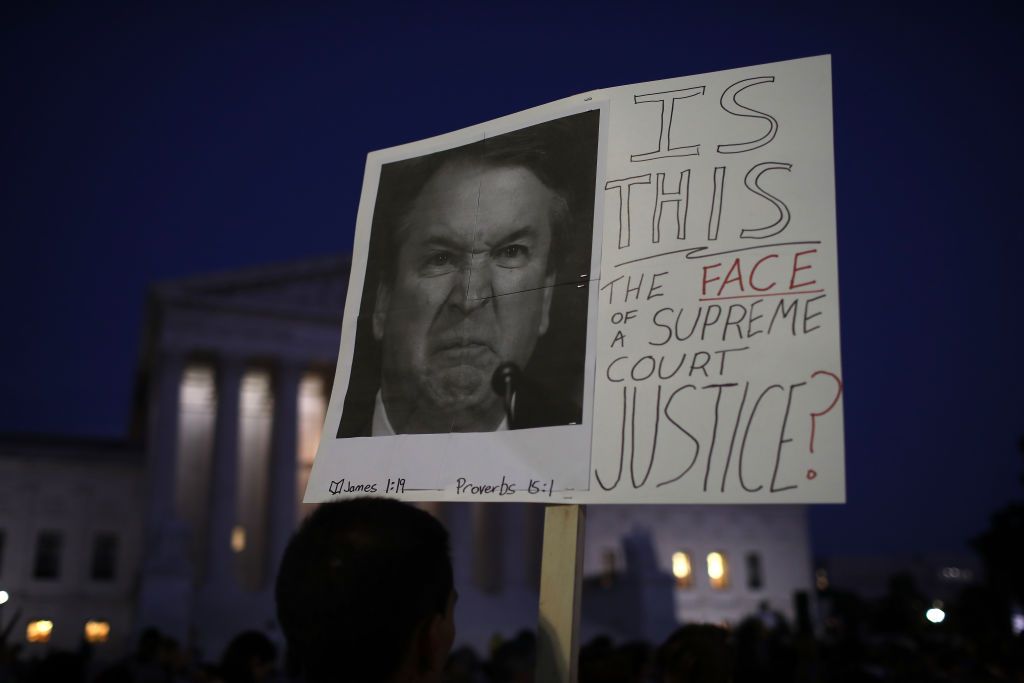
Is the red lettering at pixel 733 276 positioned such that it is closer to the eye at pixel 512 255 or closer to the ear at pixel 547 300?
the ear at pixel 547 300

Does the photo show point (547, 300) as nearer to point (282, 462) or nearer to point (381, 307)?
point (381, 307)

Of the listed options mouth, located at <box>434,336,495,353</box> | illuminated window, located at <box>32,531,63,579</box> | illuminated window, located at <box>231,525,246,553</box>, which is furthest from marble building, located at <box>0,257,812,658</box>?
mouth, located at <box>434,336,495,353</box>

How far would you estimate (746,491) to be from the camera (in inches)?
122

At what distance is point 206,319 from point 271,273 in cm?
366

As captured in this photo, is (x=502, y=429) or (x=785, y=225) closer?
(x=785, y=225)

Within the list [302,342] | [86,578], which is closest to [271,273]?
[302,342]

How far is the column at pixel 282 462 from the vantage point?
135 feet

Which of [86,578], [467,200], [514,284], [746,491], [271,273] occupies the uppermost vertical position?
[271,273]

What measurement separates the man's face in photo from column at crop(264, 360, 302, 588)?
1505 inches

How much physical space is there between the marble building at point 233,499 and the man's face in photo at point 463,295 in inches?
1333

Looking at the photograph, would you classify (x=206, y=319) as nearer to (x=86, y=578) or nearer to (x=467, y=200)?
(x=86, y=578)

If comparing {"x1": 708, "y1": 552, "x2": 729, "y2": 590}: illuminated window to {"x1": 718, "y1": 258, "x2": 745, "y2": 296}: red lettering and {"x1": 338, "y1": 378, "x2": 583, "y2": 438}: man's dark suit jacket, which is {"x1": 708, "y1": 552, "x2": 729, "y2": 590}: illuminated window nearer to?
{"x1": 338, "y1": 378, "x2": 583, "y2": 438}: man's dark suit jacket

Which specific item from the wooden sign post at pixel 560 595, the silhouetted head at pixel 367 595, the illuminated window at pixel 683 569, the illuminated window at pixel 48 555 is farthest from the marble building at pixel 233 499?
the silhouetted head at pixel 367 595

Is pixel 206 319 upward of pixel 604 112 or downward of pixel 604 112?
upward
